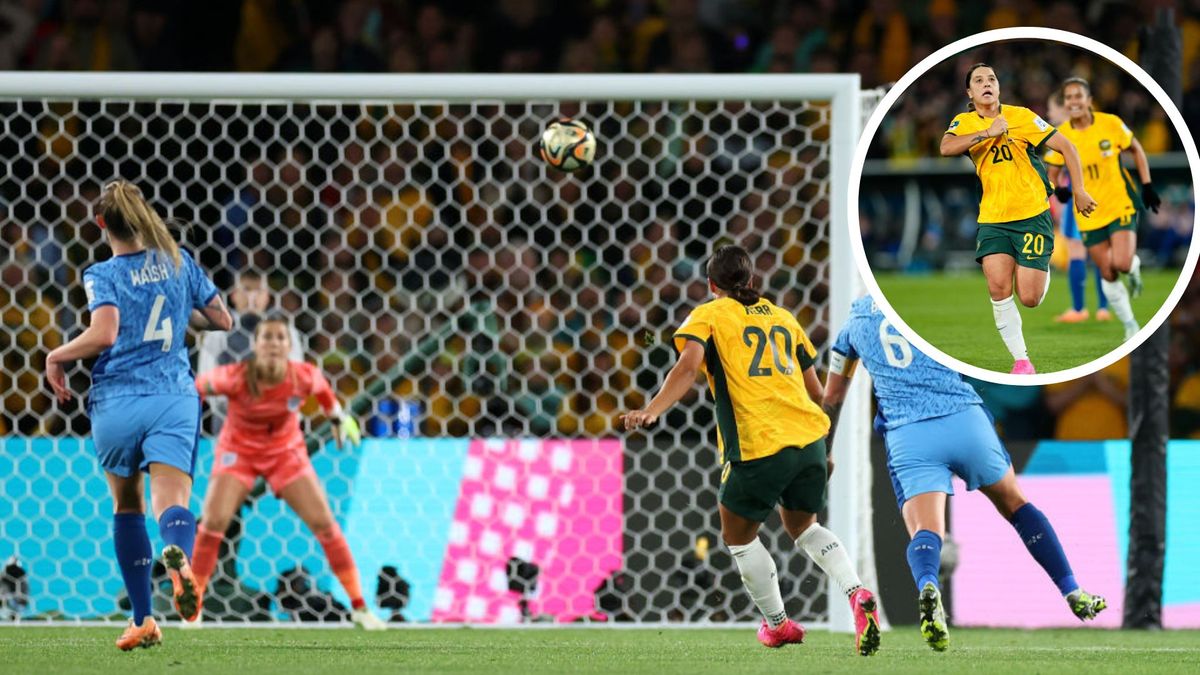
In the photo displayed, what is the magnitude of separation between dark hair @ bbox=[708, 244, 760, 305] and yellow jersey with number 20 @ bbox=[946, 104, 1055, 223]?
4.18ft

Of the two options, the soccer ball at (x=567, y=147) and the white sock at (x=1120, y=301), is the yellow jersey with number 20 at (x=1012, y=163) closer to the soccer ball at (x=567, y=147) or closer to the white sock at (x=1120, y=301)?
the white sock at (x=1120, y=301)

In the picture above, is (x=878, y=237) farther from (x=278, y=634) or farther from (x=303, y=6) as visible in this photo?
(x=303, y=6)

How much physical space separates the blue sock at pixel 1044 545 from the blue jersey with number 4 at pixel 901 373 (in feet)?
1.54

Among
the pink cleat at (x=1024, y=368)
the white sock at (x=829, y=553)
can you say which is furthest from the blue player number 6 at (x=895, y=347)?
the pink cleat at (x=1024, y=368)

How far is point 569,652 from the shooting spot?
20.0ft

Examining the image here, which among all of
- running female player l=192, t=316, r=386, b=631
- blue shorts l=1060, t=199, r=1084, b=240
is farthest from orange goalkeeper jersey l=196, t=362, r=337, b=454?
blue shorts l=1060, t=199, r=1084, b=240

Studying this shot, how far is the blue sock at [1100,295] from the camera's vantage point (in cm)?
509

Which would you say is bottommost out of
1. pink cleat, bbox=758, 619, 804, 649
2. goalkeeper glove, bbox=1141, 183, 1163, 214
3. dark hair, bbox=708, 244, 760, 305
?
pink cleat, bbox=758, 619, 804, 649

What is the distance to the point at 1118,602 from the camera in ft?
25.8

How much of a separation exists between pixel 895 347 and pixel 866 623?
39.3 inches

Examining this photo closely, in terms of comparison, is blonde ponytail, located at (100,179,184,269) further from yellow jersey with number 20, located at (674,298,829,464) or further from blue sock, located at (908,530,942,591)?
blue sock, located at (908,530,942,591)

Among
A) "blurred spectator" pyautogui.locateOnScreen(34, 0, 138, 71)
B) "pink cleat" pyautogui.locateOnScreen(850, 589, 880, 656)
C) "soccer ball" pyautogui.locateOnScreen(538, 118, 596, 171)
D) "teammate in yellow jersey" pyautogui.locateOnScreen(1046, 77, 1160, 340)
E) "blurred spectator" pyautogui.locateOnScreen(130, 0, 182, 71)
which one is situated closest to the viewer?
"teammate in yellow jersey" pyautogui.locateOnScreen(1046, 77, 1160, 340)

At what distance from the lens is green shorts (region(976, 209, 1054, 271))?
4.70 meters

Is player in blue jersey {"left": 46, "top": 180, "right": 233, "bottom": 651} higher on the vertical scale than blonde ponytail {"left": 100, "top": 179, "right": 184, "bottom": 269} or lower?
lower
